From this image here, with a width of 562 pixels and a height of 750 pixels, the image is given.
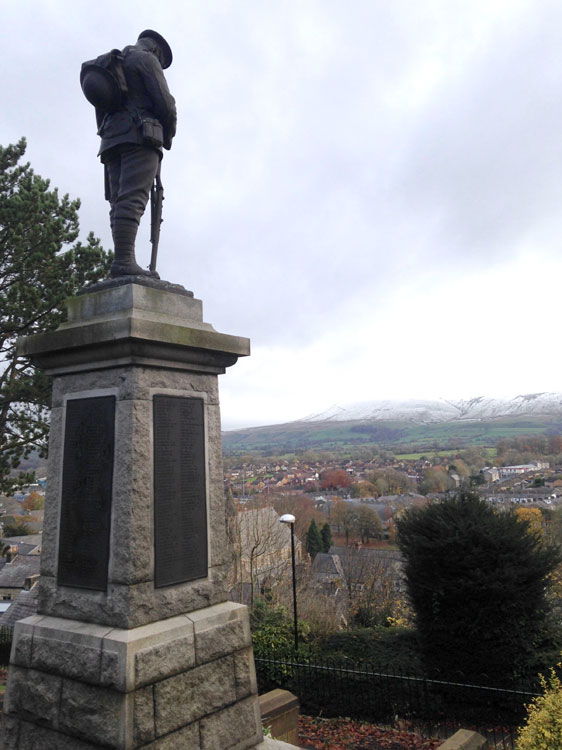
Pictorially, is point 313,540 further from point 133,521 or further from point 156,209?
point 133,521

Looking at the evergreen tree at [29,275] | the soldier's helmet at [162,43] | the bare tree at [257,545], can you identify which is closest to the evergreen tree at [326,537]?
the bare tree at [257,545]

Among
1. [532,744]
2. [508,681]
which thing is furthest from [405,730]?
[532,744]

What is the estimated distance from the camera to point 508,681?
8695mm

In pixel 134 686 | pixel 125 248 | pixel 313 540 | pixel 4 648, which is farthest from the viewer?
pixel 313 540

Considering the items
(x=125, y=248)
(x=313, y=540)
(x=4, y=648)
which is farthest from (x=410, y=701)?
(x=313, y=540)

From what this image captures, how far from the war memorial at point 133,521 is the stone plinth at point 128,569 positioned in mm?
12

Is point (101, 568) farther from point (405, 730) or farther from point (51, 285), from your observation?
point (51, 285)

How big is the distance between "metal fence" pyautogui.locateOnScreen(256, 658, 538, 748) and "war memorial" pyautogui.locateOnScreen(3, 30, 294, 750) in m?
5.90

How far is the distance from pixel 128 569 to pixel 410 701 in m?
7.53

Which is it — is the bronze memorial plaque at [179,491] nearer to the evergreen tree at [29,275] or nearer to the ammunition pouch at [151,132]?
the ammunition pouch at [151,132]

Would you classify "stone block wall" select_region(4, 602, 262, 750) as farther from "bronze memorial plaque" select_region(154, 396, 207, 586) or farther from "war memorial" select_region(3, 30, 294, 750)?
"bronze memorial plaque" select_region(154, 396, 207, 586)

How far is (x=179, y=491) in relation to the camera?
13.5 ft

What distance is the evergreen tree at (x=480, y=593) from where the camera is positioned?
880 centimetres

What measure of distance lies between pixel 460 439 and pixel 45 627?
203m
